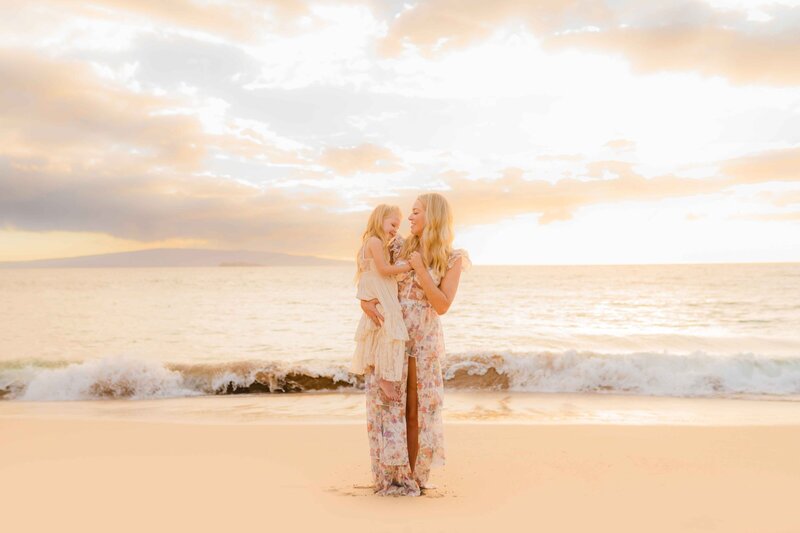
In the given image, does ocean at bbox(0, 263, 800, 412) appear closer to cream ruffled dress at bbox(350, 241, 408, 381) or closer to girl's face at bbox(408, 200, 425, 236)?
cream ruffled dress at bbox(350, 241, 408, 381)

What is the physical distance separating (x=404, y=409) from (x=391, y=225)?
4.81 feet

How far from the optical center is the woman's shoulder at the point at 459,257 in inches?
176

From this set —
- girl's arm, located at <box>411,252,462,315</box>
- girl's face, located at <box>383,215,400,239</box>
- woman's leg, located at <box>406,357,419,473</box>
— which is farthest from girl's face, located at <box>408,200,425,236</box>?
woman's leg, located at <box>406,357,419,473</box>

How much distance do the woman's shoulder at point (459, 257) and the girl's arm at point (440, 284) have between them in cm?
2

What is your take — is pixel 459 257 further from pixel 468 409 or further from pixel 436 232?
pixel 468 409

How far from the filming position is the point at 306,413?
9.45 meters

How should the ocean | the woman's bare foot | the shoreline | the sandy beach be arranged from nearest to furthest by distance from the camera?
1. the sandy beach
2. the woman's bare foot
3. the shoreline
4. the ocean

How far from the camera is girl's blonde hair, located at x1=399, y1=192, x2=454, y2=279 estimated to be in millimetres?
4375

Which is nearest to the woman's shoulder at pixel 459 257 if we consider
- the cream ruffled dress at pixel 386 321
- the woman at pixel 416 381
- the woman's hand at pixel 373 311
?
the woman at pixel 416 381

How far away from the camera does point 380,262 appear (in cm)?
438

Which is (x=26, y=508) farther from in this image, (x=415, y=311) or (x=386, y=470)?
(x=415, y=311)

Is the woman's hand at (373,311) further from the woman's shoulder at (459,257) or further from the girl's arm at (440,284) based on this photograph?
the woman's shoulder at (459,257)

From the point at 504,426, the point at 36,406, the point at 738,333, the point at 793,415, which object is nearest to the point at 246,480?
the point at 504,426

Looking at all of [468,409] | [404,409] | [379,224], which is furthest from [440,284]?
[468,409]
